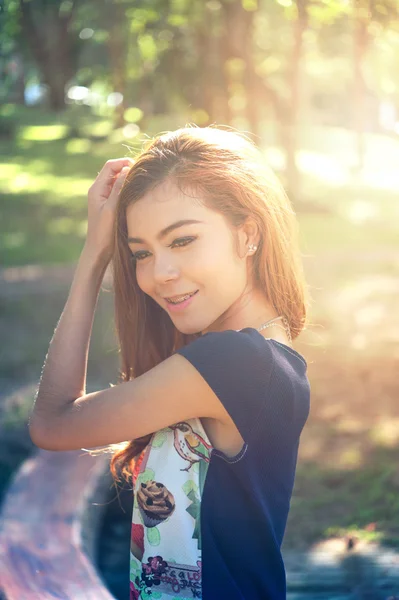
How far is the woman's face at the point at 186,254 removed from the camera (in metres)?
1.94

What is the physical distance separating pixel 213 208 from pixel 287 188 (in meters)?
15.9

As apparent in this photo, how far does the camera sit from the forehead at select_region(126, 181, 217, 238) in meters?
1.94

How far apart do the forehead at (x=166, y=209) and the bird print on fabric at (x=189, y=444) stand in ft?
1.39

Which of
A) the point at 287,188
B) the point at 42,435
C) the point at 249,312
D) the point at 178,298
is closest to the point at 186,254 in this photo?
the point at 178,298

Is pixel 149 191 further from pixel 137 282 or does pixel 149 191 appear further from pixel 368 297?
pixel 368 297

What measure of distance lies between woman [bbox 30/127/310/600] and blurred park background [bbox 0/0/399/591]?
0.65 m

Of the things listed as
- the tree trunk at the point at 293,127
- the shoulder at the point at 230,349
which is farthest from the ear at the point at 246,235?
the tree trunk at the point at 293,127

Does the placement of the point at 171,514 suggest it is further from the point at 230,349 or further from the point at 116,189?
the point at 116,189

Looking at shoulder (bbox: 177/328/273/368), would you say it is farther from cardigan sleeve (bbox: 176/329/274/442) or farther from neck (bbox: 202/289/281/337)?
neck (bbox: 202/289/281/337)

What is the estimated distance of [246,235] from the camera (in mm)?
2023

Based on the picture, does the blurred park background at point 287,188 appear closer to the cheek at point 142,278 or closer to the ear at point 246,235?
the ear at point 246,235

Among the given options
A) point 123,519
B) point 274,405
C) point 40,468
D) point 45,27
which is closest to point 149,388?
point 274,405

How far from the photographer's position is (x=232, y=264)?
1.98 metres

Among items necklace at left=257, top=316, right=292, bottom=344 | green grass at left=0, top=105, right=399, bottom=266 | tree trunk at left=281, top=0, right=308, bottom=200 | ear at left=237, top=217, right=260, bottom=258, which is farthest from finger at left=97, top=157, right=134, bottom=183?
tree trunk at left=281, top=0, right=308, bottom=200
